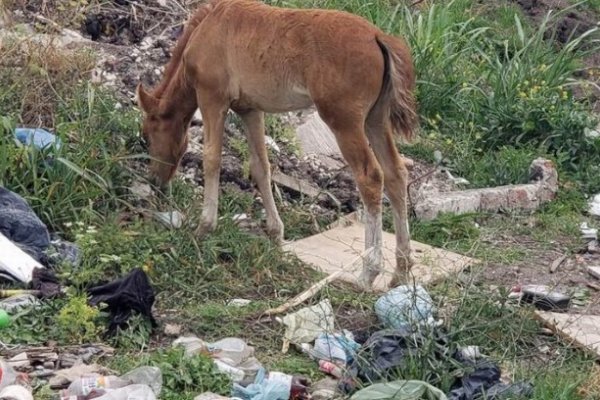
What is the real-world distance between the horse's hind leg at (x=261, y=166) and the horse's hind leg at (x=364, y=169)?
3.87 ft

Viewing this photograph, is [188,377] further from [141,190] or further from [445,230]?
[445,230]

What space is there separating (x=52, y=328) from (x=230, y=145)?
3.57 metres

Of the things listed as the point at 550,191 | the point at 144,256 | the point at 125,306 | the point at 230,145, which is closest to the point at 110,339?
the point at 125,306

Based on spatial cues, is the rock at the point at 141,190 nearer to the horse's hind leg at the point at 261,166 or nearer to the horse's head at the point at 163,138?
the horse's head at the point at 163,138

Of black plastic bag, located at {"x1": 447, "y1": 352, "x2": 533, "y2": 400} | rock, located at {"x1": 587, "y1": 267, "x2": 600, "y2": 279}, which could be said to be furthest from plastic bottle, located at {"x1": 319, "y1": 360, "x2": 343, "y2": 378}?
rock, located at {"x1": 587, "y1": 267, "x2": 600, "y2": 279}

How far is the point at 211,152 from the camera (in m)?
9.20

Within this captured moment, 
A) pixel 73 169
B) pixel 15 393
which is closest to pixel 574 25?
pixel 73 169

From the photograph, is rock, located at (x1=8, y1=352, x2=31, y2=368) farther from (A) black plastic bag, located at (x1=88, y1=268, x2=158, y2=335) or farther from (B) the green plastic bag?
(B) the green plastic bag

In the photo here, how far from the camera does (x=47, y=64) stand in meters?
10.2

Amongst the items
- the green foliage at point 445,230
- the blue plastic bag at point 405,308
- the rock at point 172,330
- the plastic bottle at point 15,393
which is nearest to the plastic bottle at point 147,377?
the plastic bottle at point 15,393

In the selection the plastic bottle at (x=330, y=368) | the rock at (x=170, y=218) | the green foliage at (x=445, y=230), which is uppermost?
the plastic bottle at (x=330, y=368)

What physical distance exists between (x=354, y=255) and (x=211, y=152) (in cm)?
133

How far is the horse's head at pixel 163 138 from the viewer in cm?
954

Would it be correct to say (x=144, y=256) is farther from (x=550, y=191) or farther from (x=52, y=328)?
(x=550, y=191)
